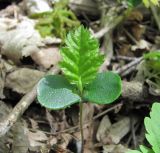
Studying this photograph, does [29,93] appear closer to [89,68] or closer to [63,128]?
[63,128]

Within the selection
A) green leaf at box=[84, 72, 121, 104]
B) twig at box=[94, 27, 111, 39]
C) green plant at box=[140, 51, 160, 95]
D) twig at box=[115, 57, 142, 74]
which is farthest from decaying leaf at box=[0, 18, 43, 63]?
green leaf at box=[84, 72, 121, 104]

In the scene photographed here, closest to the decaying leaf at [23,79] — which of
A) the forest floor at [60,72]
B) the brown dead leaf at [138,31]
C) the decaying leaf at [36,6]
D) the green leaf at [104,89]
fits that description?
the forest floor at [60,72]

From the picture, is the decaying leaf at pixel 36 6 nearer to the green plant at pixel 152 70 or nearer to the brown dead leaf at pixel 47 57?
the brown dead leaf at pixel 47 57

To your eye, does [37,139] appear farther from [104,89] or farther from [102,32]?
[102,32]

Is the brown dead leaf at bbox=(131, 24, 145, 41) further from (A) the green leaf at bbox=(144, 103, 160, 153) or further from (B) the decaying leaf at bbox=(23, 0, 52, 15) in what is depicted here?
(A) the green leaf at bbox=(144, 103, 160, 153)

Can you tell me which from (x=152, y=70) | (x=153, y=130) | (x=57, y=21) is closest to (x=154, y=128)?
(x=153, y=130)
